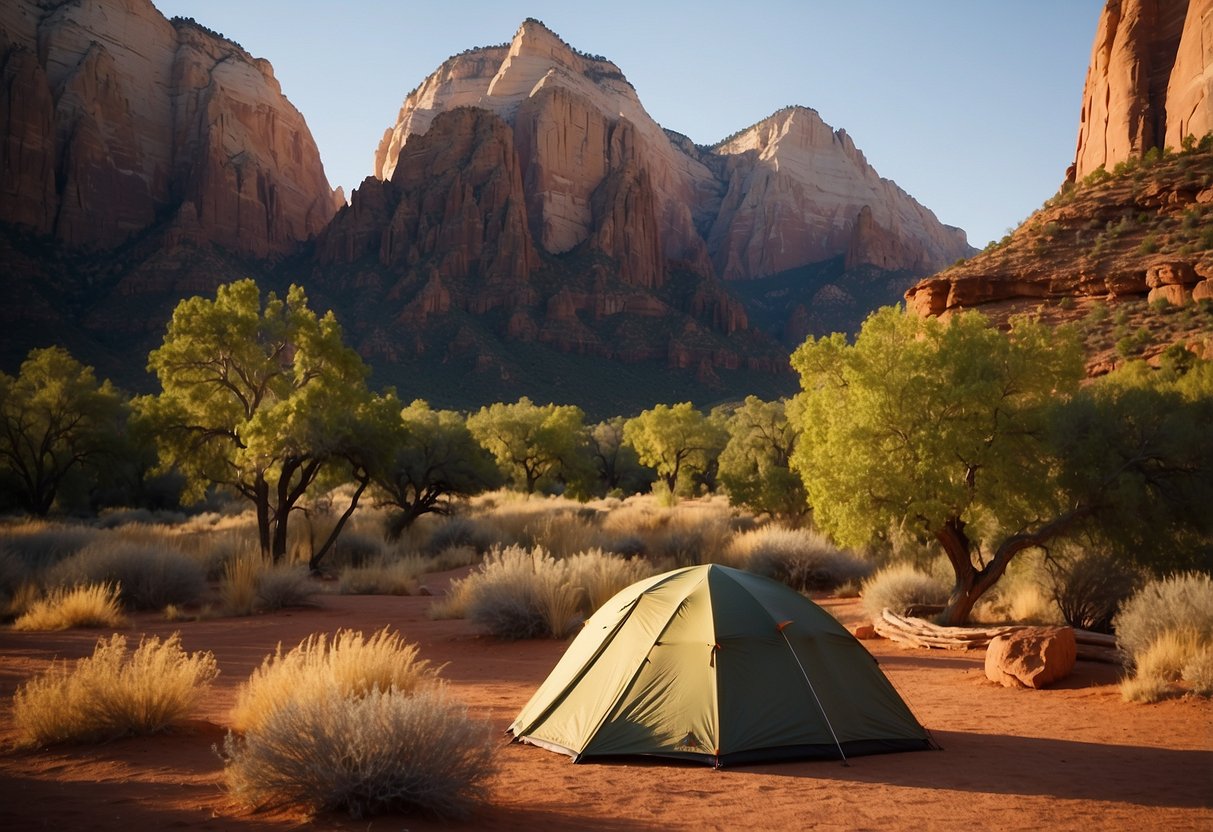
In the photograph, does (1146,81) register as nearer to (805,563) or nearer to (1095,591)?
(805,563)

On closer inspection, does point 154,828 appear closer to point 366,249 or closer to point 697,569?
point 697,569

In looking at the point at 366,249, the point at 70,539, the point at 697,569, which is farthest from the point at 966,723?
the point at 366,249

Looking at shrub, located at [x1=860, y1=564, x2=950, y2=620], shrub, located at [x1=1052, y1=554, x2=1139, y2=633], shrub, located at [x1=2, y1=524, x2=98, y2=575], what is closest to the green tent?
shrub, located at [x1=1052, y1=554, x2=1139, y2=633]

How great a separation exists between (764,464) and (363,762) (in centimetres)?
2829

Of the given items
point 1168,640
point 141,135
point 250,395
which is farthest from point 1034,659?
point 141,135

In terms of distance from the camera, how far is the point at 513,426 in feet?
151

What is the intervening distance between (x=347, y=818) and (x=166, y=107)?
137 m

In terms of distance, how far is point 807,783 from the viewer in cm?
643

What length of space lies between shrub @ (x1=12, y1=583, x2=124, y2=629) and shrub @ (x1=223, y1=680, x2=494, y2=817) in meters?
10.1

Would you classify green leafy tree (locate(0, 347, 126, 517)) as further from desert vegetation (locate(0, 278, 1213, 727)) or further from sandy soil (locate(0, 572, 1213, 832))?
sandy soil (locate(0, 572, 1213, 832))

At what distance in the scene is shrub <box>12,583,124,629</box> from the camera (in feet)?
43.3

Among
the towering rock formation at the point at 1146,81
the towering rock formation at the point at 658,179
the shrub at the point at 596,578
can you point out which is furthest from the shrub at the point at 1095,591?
the towering rock formation at the point at 658,179

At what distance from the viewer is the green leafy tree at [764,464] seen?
1168 inches

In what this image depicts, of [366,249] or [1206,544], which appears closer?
[1206,544]
